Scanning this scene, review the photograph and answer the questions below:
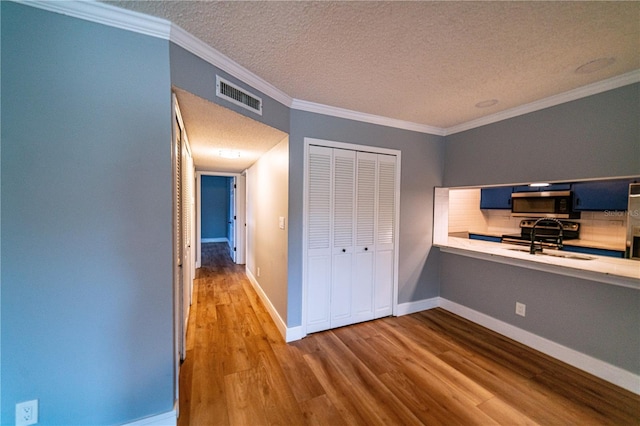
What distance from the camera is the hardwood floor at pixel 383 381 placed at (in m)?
1.55

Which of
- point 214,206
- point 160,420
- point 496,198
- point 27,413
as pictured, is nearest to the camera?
point 27,413

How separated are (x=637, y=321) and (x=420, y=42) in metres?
2.66

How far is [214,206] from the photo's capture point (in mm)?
8562

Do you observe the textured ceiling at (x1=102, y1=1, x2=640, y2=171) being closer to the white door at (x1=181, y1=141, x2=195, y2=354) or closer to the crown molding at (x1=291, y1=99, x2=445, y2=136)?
the crown molding at (x1=291, y1=99, x2=445, y2=136)

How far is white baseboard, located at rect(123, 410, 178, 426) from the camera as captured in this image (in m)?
1.34

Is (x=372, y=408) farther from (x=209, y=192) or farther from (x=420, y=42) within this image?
(x=209, y=192)

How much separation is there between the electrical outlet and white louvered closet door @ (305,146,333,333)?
188 centimetres

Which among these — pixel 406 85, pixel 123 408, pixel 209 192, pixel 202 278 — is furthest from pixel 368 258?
pixel 209 192

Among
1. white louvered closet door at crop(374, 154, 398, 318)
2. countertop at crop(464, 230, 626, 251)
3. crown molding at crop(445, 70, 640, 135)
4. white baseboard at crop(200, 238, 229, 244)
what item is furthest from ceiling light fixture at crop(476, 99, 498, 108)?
white baseboard at crop(200, 238, 229, 244)

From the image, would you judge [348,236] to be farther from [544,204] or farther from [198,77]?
[544,204]

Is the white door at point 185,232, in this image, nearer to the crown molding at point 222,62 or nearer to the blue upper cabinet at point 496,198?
the crown molding at point 222,62

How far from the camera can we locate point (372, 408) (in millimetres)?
1607

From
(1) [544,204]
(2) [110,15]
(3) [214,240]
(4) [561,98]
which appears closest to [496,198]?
(1) [544,204]

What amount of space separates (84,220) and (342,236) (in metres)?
2.11
